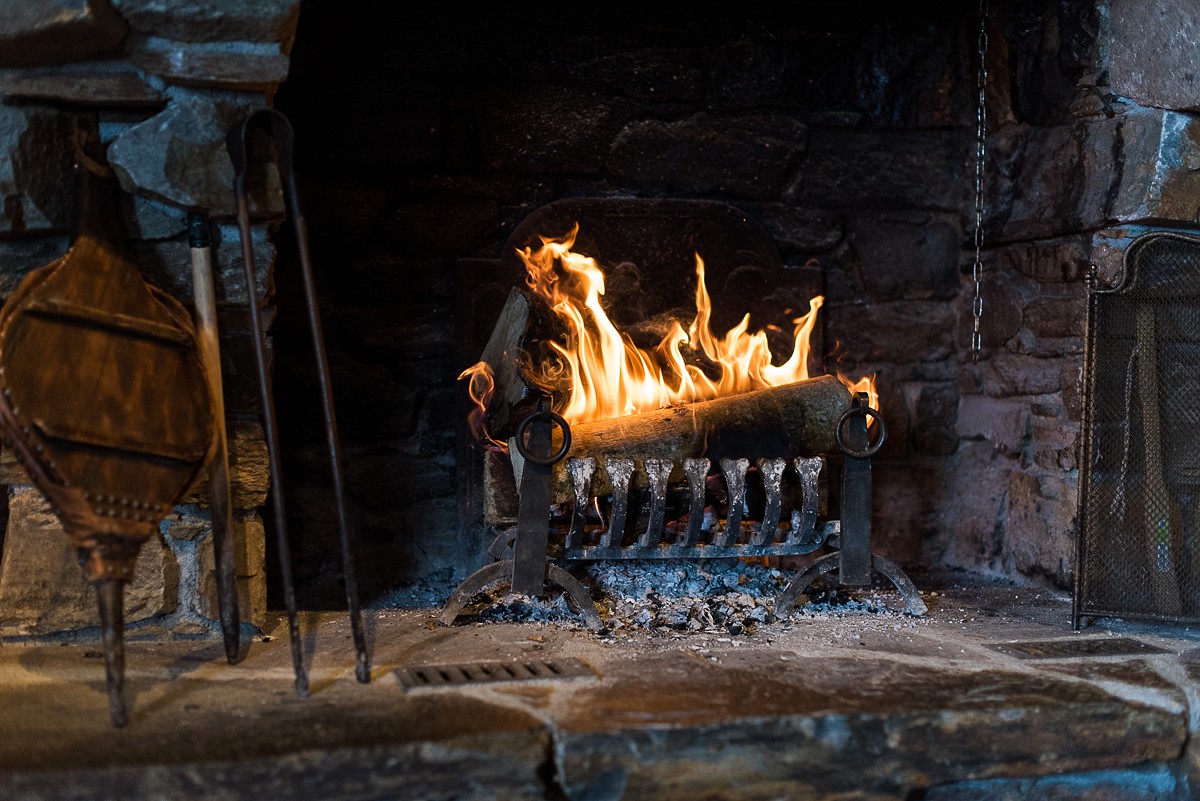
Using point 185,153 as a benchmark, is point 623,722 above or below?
below

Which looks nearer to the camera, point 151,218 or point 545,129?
point 151,218

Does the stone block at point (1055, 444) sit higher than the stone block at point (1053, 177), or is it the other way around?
the stone block at point (1053, 177)

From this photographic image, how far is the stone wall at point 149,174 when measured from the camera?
2035 millimetres

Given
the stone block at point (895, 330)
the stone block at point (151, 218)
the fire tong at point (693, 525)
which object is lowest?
the fire tong at point (693, 525)

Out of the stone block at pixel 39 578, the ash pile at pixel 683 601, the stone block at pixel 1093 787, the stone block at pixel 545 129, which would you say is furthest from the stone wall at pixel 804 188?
the stone block at pixel 1093 787

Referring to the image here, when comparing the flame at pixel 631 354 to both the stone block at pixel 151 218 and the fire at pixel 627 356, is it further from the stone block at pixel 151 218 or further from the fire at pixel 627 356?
the stone block at pixel 151 218

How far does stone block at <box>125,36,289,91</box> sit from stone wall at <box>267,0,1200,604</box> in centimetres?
76

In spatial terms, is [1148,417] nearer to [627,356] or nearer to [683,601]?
[683,601]

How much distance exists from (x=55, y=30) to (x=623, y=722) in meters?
1.57

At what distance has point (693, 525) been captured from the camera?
2473 millimetres

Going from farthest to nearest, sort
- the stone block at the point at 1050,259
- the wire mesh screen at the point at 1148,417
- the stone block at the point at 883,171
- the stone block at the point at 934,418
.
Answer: the stone block at the point at 934,418
the stone block at the point at 883,171
the stone block at the point at 1050,259
the wire mesh screen at the point at 1148,417

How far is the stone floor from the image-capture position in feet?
5.58

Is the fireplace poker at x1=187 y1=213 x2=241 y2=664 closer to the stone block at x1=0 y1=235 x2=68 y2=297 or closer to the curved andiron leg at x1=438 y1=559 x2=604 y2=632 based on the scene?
the stone block at x1=0 y1=235 x2=68 y2=297

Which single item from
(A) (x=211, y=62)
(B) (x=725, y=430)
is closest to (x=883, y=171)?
(B) (x=725, y=430)
